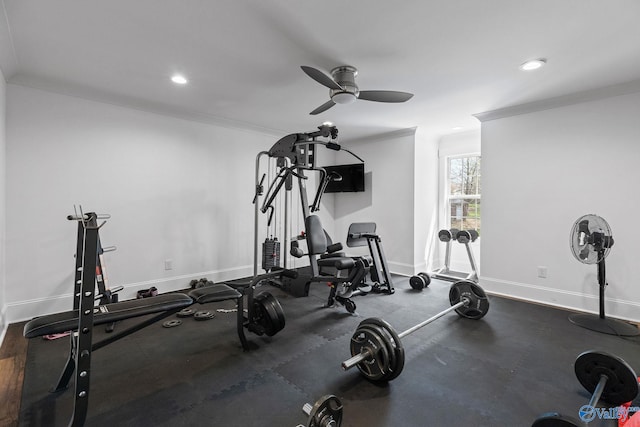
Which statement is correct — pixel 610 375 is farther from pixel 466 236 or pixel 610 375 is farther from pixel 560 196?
pixel 466 236

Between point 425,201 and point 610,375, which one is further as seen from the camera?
point 425,201

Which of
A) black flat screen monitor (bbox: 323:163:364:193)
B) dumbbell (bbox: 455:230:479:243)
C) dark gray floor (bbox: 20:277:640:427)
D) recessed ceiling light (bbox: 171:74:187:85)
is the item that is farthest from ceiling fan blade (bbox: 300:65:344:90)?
dumbbell (bbox: 455:230:479:243)

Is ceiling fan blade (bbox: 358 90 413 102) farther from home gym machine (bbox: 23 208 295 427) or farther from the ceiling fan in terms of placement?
home gym machine (bbox: 23 208 295 427)

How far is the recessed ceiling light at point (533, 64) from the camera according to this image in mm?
2523

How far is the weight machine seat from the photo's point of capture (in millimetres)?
1482

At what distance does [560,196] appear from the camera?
3438 mm

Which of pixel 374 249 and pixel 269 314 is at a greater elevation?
pixel 374 249

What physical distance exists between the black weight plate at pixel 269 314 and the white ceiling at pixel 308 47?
219cm

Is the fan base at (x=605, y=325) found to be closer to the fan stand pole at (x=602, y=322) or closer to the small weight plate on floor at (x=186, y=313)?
the fan stand pole at (x=602, y=322)

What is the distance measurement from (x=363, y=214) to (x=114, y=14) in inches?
181

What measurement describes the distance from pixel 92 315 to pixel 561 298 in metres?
4.61

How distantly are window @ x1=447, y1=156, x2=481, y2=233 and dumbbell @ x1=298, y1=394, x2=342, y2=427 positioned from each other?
449 cm

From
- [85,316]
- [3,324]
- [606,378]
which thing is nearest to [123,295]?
[3,324]

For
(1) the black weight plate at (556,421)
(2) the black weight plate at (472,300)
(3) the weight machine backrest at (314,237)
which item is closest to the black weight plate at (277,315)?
(3) the weight machine backrest at (314,237)
